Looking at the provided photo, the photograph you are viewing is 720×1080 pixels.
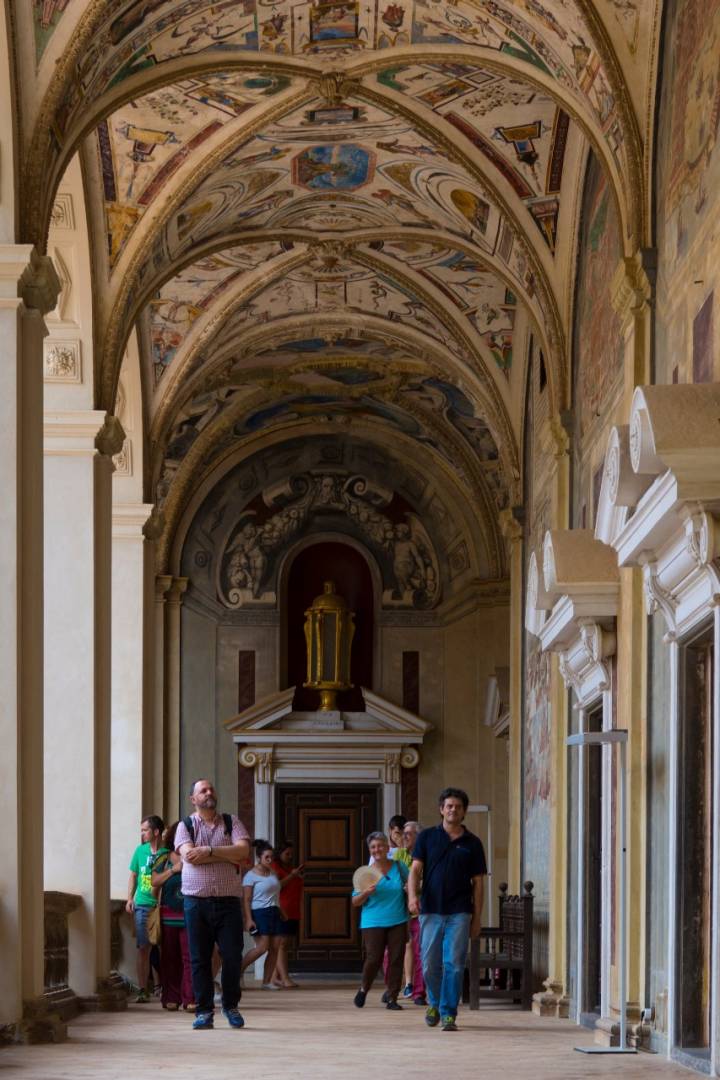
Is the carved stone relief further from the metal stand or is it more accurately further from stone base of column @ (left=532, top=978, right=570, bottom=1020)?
stone base of column @ (left=532, top=978, right=570, bottom=1020)

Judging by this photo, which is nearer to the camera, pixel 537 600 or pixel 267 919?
pixel 537 600

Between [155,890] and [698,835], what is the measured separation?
6.55 metres

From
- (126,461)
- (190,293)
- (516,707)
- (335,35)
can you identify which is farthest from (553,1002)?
(190,293)

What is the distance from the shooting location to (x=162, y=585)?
82.9 ft

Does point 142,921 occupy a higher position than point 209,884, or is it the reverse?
point 209,884

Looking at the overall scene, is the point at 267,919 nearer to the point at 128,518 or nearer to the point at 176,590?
the point at 128,518

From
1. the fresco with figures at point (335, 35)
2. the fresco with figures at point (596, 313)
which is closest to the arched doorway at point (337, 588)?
the fresco with figures at point (596, 313)

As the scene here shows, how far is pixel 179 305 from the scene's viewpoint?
20.1 m

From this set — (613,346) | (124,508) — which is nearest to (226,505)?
(124,508)

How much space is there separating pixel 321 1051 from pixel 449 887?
70.2 inches

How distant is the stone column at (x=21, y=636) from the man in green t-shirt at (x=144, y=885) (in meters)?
3.44

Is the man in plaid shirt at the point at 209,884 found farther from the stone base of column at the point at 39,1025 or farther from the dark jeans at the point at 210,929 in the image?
the stone base of column at the point at 39,1025

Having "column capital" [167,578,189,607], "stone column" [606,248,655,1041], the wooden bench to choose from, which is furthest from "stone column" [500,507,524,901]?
"stone column" [606,248,655,1041]

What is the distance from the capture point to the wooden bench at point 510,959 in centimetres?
1555
